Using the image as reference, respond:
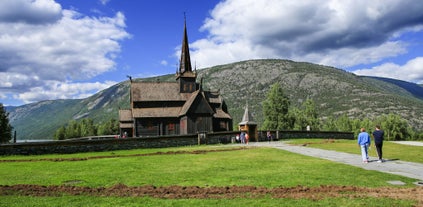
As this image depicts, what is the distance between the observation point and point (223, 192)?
37.9ft

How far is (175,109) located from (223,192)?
49.1 metres

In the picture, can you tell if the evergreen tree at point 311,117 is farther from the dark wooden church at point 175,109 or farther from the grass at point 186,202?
the grass at point 186,202

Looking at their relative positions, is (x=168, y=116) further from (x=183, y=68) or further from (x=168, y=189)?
(x=168, y=189)

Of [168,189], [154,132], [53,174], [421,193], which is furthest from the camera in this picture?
[154,132]

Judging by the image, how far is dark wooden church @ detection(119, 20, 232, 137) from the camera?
182 feet

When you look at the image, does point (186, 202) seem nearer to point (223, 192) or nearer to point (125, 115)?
point (223, 192)

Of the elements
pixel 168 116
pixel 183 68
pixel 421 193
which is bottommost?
pixel 421 193

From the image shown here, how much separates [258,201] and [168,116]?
48608mm

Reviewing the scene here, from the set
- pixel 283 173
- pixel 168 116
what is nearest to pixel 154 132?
pixel 168 116

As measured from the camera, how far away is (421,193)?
10.7 m

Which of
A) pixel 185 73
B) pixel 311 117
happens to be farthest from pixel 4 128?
pixel 311 117

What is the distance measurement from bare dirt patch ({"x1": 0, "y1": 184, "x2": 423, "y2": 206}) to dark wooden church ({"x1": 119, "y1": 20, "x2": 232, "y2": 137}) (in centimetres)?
4172

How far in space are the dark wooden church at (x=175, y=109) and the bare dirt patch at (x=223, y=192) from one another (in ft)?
137

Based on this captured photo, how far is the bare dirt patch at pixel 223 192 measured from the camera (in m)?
10.8
